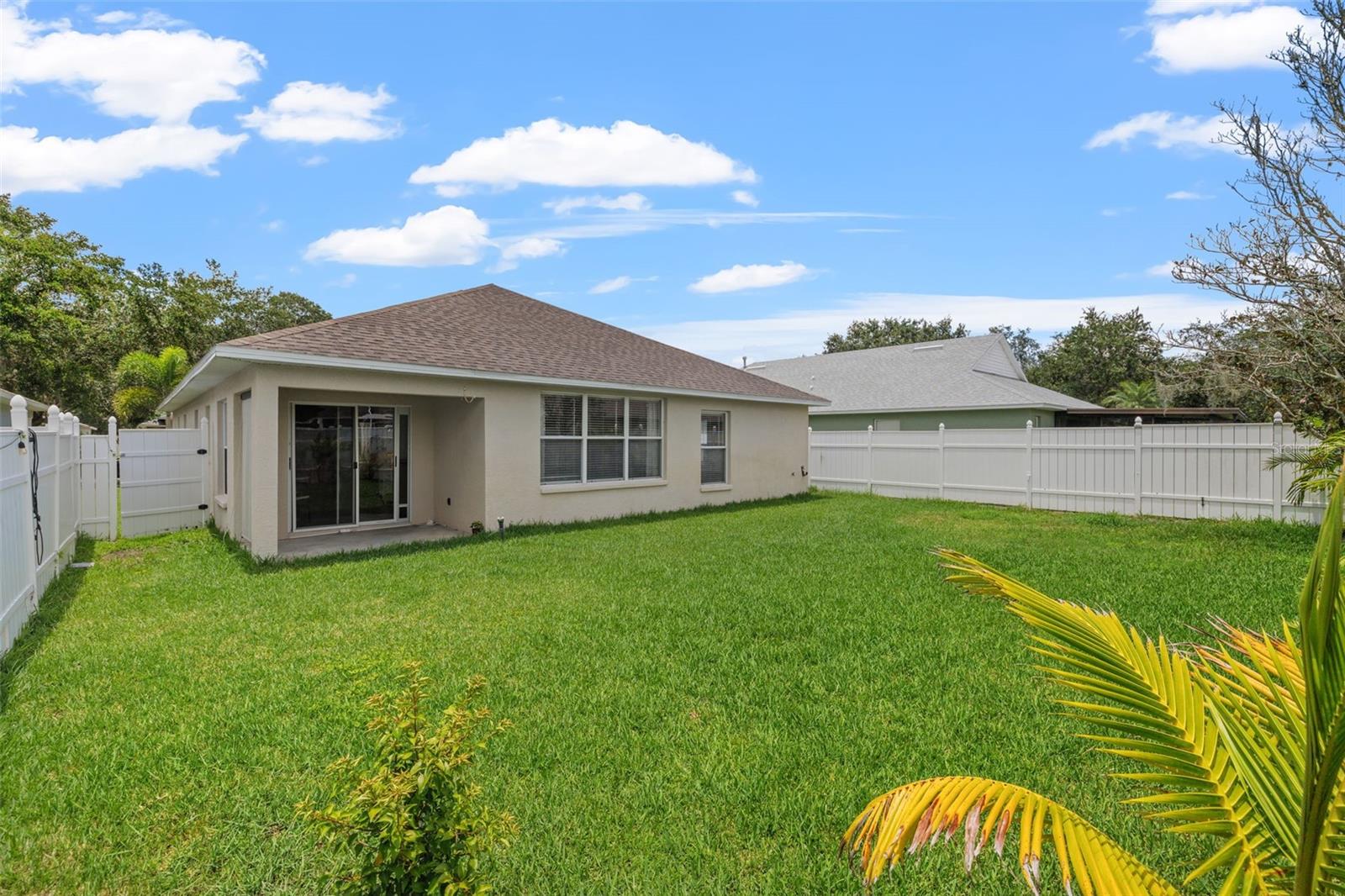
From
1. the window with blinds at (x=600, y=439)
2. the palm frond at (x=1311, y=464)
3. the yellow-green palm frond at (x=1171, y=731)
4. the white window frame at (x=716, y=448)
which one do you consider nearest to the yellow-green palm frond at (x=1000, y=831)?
the yellow-green palm frond at (x=1171, y=731)

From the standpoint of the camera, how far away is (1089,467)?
13953 millimetres

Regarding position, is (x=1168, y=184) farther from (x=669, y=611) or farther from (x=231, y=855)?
(x=231, y=855)

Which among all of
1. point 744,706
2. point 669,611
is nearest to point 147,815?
point 744,706

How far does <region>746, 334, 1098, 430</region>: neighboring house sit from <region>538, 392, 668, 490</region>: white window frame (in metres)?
5.83

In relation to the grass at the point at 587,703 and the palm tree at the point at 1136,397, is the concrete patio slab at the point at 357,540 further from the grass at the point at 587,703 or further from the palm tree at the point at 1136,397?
the palm tree at the point at 1136,397

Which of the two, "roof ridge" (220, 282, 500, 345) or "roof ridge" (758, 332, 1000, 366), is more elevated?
"roof ridge" (758, 332, 1000, 366)

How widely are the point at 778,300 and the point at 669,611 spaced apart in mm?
24163

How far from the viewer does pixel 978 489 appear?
1574cm

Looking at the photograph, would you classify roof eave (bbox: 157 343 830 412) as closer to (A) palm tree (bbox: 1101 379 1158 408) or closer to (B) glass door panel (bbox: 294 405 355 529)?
(B) glass door panel (bbox: 294 405 355 529)

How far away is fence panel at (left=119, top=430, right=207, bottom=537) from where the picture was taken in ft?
38.0

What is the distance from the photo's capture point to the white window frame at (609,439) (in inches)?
481

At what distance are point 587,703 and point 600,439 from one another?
354 inches

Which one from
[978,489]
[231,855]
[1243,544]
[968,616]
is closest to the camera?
[231,855]

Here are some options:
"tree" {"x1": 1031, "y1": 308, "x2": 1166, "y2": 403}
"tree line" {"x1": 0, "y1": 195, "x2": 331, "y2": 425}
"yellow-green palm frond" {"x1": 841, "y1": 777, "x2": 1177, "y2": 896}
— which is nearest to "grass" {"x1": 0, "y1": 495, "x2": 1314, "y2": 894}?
"yellow-green palm frond" {"x1": 841, "y1": 777, "x2": 1177, "y2": 896}
